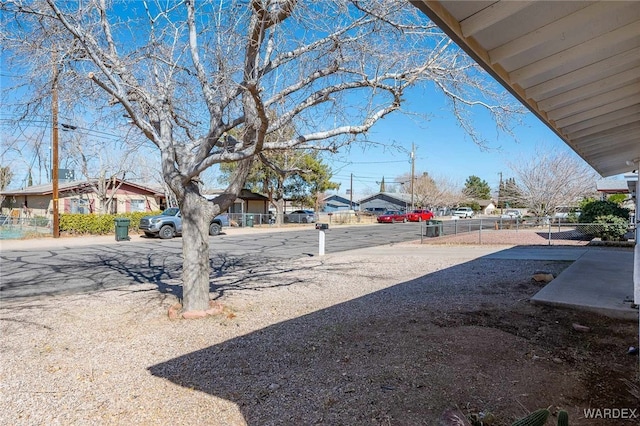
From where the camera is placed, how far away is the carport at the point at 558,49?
279 centimetres

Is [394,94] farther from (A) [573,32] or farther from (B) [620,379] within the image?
(B) [620,379]

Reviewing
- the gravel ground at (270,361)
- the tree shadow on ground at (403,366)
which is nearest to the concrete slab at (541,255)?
the gravel ground at (270,361)

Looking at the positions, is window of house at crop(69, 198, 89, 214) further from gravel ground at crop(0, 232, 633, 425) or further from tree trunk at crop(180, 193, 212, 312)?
tree trunk at crop(180, 193, 212, 312)

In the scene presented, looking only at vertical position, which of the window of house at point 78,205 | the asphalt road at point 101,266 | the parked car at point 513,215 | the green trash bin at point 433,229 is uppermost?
the window of house at point 78,205

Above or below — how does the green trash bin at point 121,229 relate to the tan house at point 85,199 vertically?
below

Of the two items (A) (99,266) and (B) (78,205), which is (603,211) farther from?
(B) (78,205)

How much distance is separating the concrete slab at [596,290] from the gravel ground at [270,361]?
0.54m

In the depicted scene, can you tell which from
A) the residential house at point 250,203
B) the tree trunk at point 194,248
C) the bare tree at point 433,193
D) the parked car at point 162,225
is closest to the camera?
the tree trunk at point 194,248

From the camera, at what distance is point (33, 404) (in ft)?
10.5

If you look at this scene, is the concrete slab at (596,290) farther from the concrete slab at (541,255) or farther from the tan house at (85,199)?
the tan house at (85,199)

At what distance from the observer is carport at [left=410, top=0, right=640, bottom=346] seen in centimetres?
279

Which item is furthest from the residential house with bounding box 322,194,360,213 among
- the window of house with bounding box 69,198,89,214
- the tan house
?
the window of house with bounding box 69,198,89,214

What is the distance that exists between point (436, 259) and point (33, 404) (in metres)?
10.6

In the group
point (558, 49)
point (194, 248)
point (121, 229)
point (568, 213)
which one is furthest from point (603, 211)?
point (121, 229)
